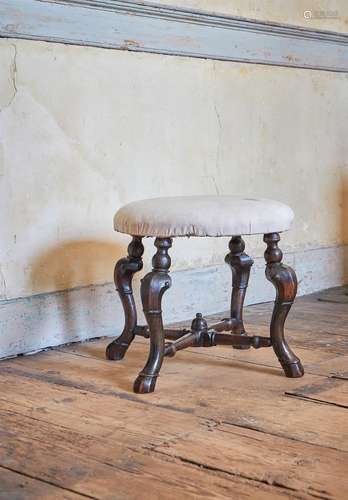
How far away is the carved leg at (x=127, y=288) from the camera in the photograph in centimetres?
253

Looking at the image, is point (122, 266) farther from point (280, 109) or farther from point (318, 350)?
point (280, 109)

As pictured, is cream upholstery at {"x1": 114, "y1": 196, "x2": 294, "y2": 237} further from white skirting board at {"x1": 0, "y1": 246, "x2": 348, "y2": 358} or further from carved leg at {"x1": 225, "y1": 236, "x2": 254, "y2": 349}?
white skirting board at {"x1": 0, "y1": 246, "x2": 348, "y2": 358}

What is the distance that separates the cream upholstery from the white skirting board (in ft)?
2.03

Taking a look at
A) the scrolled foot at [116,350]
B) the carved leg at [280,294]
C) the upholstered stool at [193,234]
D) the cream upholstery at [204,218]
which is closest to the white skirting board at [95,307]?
the scrolled foot at [116,350]

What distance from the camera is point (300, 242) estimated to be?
3.79 meters

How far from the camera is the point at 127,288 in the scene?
8.45ft

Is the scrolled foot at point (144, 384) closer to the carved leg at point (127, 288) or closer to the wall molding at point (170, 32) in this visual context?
the carved leg at point (127, 288)

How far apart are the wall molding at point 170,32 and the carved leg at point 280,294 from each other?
1089 millimetres

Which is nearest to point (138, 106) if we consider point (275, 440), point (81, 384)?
point (81, 384)

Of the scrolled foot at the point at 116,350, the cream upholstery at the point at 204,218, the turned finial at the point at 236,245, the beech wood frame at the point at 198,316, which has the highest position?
the cream upholstery at the point at 204,218

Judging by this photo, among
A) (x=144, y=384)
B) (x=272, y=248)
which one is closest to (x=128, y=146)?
(x=272, y=248)

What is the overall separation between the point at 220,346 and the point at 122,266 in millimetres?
545

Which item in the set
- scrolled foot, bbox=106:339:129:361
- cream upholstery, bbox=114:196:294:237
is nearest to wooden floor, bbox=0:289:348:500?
scrolled foot, bbox=106:339:129:361

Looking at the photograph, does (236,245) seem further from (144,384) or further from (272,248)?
(144,384)
